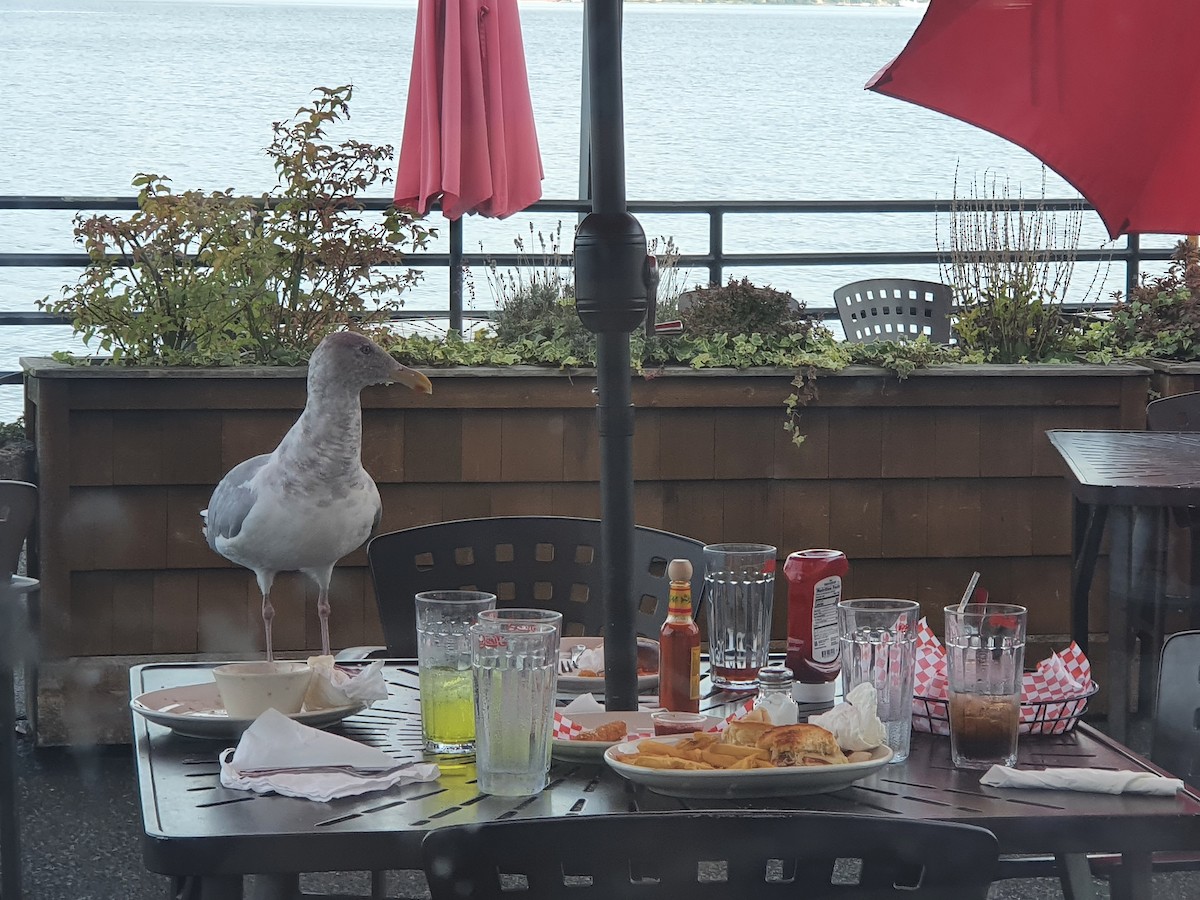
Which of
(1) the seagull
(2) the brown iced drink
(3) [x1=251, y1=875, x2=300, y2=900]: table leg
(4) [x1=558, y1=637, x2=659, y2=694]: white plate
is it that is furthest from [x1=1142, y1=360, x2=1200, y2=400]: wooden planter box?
(3) [x1=251, y1=875, x2=300, y2=900]: table leg

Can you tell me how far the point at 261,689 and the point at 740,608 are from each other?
612mm

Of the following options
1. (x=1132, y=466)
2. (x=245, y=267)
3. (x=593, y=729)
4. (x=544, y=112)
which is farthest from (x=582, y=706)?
(x=544, y=112)

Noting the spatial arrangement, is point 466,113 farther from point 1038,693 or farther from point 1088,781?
point 1088,781

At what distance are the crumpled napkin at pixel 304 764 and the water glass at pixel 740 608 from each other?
1.65 ft

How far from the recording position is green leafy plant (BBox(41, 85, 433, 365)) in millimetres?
3865

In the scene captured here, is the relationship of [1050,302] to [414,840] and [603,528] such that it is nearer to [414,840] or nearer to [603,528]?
[603,528]

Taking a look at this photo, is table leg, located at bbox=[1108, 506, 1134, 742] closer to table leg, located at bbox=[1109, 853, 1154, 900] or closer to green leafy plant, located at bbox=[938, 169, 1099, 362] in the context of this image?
green leafy plant, located at bbox=[938, 169, 1099, 362]

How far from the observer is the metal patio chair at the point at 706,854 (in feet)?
3.20

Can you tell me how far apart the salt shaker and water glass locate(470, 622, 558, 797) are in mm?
272

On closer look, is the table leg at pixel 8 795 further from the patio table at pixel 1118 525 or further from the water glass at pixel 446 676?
the patio table at pixel 1118 525

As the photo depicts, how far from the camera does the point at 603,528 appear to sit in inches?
60.5

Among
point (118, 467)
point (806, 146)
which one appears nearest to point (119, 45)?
point (806, 146)

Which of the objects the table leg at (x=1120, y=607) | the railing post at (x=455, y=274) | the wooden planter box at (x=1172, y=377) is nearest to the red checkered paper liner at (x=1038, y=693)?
the table leg at (x=1120, y=607)

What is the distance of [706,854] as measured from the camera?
99 centimetres
